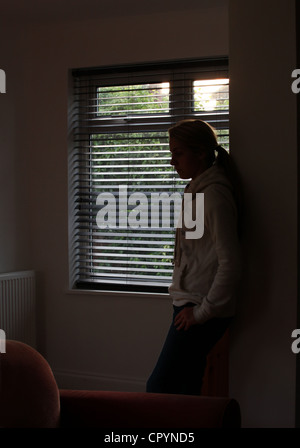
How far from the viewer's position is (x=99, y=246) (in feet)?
12.3

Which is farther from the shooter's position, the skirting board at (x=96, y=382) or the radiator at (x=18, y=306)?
the skirting board at (x=96, y=382)

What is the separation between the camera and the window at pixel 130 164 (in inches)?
139

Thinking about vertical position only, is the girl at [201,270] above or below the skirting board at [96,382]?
above

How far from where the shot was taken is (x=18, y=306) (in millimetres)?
3596

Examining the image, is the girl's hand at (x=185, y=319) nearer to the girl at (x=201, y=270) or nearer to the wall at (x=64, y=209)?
the girl at (x=201, y=270)

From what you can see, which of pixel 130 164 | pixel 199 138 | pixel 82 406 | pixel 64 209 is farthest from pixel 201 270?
pixel 64 209

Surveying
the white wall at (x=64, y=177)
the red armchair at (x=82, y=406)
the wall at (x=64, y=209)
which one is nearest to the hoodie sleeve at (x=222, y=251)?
the red armchair at (x=82, y=406)

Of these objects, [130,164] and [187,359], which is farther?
[130,164]

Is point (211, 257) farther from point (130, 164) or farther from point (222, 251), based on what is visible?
point (130, 164)

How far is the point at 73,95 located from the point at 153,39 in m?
0.68

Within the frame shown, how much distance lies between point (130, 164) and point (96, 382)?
150 cm

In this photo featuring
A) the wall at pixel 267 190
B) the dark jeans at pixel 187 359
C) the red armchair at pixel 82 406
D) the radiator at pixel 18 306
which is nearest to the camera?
the red armchair at pixel 82 406

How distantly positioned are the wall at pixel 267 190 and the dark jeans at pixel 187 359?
0.46 ft

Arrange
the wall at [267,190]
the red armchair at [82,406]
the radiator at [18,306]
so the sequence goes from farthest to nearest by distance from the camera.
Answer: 1. the radiator at [18,306]
2. the wall at [267,190]
3. the red armchair at [82,406]
